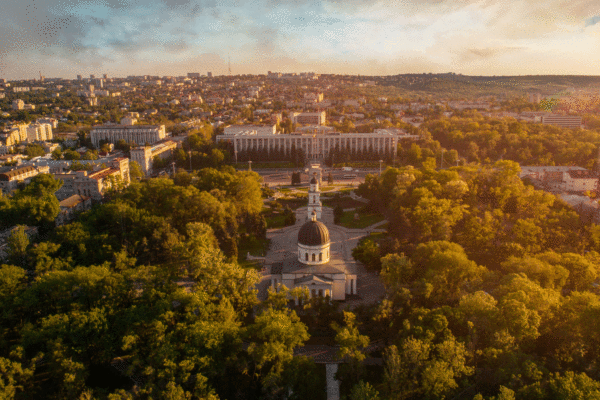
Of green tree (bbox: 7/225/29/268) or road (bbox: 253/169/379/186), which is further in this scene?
road (bbox: 253/169/379/186)

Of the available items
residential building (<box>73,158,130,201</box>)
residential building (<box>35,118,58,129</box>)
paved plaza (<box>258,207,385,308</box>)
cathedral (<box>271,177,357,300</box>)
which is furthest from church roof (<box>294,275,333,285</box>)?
residential building (<box>35,118,58,129</box>)

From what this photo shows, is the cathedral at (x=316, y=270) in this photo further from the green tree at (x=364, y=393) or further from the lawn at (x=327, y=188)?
the lawn at (x=327, y=188)

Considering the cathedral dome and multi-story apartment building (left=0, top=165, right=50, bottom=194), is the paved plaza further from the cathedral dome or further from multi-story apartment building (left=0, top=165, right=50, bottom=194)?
multi-story apartment building (left=0, top=165, right=50, bottom=194)

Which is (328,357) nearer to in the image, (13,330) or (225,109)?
(13,330)

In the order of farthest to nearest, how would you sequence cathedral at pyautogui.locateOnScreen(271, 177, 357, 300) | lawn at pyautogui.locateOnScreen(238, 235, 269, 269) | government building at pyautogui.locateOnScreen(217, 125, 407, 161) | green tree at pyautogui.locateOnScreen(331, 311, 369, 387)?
government building at pyautogui.locateOnScreen(217, 125, 407, 161) < lawn at pyautogui.locateOnScreen(238, 235, 269, 269) < cathedral at pyautogui.locateOnScreen(271, 177, 357, 300) < green tree at pyautogui.locateOnScreen(331, 311, 369, 387)

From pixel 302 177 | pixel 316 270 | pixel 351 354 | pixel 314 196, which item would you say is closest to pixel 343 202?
pixel 314 196

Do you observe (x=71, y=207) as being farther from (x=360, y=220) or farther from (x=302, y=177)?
(x=302, y=177)
